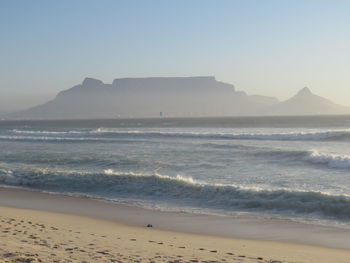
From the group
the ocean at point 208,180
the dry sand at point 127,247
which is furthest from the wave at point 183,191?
the dry sand at point 127,247

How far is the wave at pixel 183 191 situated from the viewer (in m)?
11.9

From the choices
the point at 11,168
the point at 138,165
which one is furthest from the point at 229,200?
the point at 11,168

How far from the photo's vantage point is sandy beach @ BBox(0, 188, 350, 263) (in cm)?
650

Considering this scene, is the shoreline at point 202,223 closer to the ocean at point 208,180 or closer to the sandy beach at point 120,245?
the sandy beach at point 120,245

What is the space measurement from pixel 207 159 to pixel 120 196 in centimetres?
868

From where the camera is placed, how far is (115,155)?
1006 inches

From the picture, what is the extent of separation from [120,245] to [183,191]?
7.25 meters

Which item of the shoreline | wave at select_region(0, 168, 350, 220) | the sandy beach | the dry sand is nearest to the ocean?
wave at select_region(0, 168, 350, 220)

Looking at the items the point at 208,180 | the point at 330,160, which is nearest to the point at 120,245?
the point at 208,180

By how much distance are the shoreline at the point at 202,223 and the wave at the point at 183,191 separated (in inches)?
53.1

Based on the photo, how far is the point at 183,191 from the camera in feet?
48.0

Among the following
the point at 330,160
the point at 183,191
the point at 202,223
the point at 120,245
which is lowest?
the point at 202,223

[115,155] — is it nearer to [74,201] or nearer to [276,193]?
[74,201]

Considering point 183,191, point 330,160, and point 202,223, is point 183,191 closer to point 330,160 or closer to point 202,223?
point 202,223
